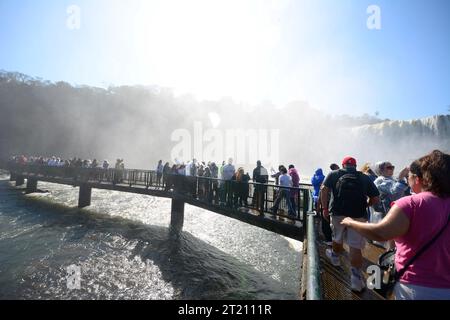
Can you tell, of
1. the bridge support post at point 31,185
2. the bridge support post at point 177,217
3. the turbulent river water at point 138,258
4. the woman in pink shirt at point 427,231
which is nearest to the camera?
the woman in pink shirt at point 427,231

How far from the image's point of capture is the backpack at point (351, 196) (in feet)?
12.6

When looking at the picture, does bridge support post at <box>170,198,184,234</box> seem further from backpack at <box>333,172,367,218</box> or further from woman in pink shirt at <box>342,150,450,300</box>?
woman in pink shirt at <box>342,150,450,300</box>

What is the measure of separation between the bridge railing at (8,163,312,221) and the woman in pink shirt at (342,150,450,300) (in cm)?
484

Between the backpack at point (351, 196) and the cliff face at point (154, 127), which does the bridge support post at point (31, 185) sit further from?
the cliff face at point (154, 127)

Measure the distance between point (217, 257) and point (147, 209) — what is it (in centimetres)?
1122

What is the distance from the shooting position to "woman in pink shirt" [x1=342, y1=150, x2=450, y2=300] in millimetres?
1687

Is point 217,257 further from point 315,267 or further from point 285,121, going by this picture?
point 285,121

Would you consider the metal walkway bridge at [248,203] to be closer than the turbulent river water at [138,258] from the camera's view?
Yes

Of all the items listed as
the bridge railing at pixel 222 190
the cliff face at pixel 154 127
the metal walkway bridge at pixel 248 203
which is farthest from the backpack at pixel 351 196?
the cliff face at pixel 154 127

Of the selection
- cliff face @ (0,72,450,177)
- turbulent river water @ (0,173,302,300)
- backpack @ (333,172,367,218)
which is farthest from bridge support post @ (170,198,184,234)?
cliff face @ (0,72,450,177)

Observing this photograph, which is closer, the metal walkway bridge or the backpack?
the metal walkway bridge

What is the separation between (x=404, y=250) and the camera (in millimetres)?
1823

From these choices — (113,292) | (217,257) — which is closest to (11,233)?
(113,292)

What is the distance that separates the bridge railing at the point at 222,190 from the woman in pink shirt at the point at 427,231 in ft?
15.9
